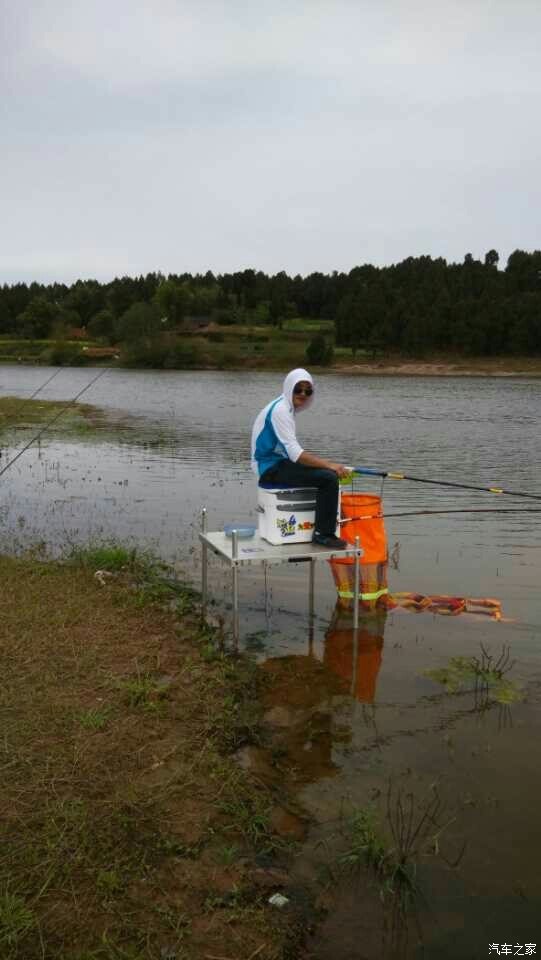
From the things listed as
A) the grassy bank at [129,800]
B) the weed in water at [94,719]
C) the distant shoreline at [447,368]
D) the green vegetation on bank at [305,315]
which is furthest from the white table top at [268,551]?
the distant shoreline at [447,368]

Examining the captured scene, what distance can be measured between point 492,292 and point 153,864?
12042 centimetres

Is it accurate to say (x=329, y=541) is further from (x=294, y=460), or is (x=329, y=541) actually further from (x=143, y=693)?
(x=143, y=693)

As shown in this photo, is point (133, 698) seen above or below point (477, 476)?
above

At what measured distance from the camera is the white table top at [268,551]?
6.78 m

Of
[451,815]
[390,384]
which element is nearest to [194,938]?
[451,815]

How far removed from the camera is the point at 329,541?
23.3 feet

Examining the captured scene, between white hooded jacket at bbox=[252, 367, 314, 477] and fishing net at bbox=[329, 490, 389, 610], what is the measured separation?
1.06 meters

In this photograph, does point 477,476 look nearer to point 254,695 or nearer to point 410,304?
point 254,695

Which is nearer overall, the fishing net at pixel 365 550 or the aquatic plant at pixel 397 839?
the aquatic plant at pixel 397 839

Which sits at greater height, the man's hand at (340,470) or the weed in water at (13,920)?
the man's hand at (340,470)

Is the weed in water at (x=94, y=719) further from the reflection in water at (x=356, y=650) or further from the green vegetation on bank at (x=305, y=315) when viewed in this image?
the green vegetation on bank at (x=305, y=315)

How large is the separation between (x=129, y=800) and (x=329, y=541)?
3315 mm

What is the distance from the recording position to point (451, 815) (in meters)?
4.64

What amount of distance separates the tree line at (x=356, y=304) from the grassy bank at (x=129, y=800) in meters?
55.5
